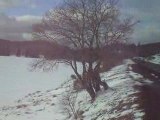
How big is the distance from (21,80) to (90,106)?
10.3m

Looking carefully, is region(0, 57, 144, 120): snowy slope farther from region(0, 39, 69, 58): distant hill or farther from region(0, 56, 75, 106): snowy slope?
region(0, 39, 69, 58): distant hill

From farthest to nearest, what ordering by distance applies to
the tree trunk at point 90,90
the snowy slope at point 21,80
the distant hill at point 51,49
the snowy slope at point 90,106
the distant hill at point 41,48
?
the snowy slope at point 21,80 → the tree trunk at point 90,90 → the distant hill at point 51,49 → the distant hill at point 41,48 → the snowy slope at point 90,106

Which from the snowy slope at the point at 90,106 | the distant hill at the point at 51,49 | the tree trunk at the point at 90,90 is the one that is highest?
the distant hill at the point at 51,49

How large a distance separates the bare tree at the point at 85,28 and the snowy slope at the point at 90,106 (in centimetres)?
238

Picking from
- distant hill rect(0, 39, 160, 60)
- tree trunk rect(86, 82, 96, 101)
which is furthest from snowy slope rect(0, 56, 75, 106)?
distant hill rect(0, 39, 160, 60)

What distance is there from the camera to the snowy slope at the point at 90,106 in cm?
1827

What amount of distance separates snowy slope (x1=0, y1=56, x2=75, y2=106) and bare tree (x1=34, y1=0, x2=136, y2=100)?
4.22 m

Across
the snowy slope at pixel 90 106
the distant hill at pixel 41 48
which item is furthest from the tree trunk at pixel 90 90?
the distant hill at pixel 41 48

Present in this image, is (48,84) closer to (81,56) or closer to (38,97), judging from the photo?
(38,97)

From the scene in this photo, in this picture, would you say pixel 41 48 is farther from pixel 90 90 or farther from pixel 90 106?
pixel 90 90

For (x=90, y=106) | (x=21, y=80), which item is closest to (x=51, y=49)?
(x=90, y=106)

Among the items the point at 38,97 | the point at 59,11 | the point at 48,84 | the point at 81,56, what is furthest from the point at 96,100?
the point at 48,84

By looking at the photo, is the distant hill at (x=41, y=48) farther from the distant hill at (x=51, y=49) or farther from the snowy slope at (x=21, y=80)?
the snowy slope at (x=21, y=80)

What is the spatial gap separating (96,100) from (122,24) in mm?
4862
